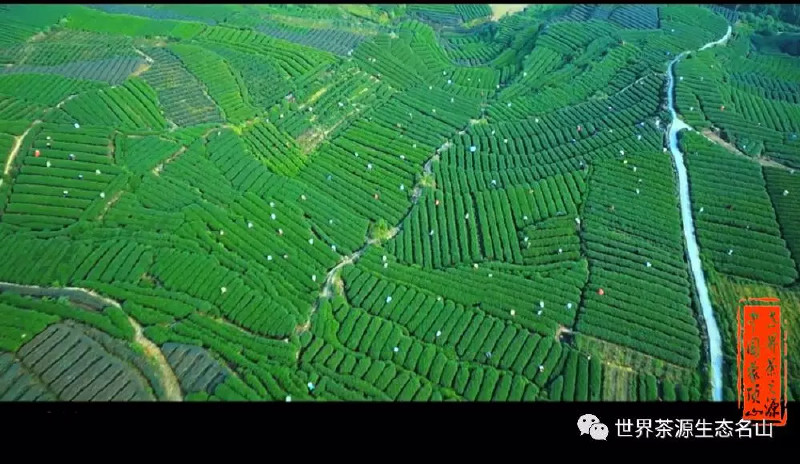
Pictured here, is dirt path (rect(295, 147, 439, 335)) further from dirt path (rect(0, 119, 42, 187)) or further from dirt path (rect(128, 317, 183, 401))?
dirt path (rect(0, 119, 42, 187))

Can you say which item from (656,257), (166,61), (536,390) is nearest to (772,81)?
(656,257)

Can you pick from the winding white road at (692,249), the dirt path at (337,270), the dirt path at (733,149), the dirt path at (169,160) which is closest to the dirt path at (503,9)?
the winding white road at (692,249)

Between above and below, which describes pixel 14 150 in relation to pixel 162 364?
above

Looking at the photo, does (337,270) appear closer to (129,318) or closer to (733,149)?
(129,318)
